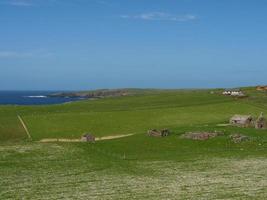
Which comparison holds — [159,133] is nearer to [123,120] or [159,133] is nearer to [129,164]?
[129,164]

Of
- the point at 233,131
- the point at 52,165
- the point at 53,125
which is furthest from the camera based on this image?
the point at 53,125

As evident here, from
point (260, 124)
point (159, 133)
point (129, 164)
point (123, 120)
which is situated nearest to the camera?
point (129, 164)

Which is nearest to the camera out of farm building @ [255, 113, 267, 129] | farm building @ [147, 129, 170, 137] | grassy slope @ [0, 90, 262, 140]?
farm building @ [147, 129, 170, 137]

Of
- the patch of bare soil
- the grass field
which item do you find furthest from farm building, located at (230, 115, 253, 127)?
the patch of bare soil

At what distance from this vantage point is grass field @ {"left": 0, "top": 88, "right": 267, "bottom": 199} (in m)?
37.6

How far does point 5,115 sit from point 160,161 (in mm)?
60370

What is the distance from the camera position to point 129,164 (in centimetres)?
5253

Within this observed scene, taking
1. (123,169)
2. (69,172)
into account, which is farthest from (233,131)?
(69,172)

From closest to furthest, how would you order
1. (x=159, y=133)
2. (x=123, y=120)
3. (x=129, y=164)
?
(x=129, y=164), (x=159, y=133), (x=123, y=120)

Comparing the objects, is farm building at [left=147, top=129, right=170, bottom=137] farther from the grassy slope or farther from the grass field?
the grassy slope

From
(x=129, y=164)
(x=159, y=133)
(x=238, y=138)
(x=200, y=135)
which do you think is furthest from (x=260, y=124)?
(x=129, y=164)

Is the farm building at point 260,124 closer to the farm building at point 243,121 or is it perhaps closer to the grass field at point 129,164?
the farm building at point 243,121

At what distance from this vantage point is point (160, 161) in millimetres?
54188

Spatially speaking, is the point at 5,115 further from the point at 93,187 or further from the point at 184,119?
the point at 93,187
